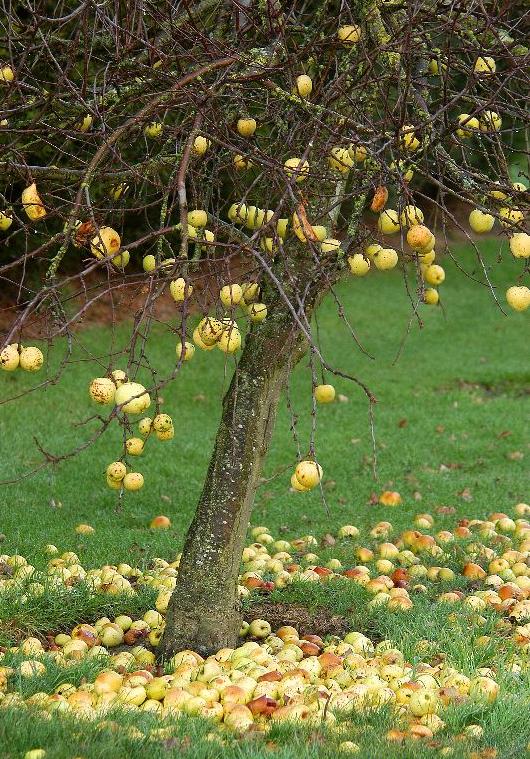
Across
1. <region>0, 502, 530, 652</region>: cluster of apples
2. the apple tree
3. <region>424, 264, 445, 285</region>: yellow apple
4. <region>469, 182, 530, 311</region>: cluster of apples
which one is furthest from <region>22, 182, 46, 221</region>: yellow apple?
<region>0, 502, 530, 652</region>: cluster of apples

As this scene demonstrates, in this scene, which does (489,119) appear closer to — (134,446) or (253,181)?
(253,181)

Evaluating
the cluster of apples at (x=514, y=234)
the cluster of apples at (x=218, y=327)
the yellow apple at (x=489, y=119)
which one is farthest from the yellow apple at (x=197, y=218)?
the yellow apple at (x=489, y=119)

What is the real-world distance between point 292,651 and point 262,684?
1.53ft

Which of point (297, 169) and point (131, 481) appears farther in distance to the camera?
point (131, 481)

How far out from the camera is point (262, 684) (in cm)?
322

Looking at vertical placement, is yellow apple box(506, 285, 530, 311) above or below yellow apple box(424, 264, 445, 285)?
above

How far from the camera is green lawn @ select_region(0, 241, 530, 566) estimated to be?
605 centimetres

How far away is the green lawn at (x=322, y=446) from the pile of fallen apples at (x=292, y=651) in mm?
511

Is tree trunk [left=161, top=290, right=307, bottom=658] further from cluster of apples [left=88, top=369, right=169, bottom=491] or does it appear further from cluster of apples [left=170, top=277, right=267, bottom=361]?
cluster of apples [left=170, top=277, right=267, bottom=361]

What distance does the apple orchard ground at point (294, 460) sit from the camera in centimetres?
406

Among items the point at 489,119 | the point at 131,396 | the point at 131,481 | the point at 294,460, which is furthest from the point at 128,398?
the point at 294,460

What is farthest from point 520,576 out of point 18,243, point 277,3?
point 18,243

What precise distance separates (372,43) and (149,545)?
2.98 metres

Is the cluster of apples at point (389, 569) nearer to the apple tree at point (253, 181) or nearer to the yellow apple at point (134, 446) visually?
the apple tree at point (253, 181)
